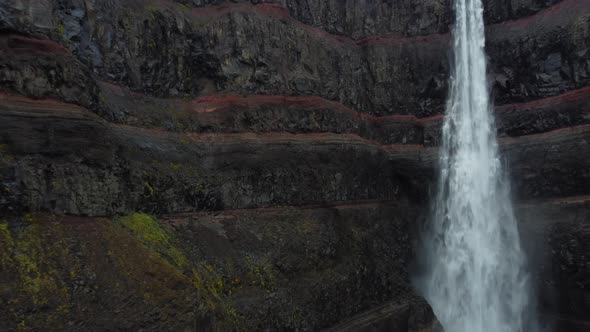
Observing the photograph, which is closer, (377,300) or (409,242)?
(377,300)

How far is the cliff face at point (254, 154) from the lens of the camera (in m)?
12.1

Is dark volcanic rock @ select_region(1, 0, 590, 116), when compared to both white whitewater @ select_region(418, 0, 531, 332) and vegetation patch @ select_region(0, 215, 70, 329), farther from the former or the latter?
vegetation patch @ select_region(0, 215, 70, 329)

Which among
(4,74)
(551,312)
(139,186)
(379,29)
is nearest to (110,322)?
(139,186)

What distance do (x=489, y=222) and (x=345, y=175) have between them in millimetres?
10088

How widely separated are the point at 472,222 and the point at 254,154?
613 inches

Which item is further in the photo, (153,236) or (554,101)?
(554,101)

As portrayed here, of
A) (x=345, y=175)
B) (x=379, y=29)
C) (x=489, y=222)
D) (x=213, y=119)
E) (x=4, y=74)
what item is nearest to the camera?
(x=4, y=74)

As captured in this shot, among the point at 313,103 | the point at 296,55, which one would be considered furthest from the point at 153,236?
the point at 296,55

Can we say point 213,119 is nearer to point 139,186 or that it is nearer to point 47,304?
point 139,186

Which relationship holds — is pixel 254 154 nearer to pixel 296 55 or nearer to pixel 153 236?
pixel 153 236

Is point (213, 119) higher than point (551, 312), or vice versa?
point (213, 119)

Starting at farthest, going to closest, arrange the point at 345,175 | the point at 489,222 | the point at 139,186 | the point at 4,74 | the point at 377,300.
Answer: the point at 489,222 < the point at 345,175 < the point at 377,300 < the point at 139,186 < the point at 4,74

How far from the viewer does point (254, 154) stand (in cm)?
2064

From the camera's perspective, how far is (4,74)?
1237 centimetres
